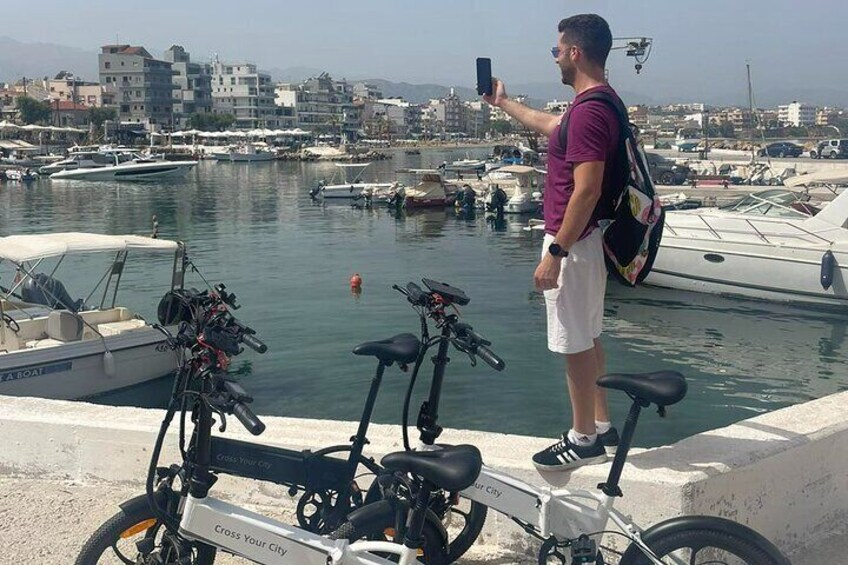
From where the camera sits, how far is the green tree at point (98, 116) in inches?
5669

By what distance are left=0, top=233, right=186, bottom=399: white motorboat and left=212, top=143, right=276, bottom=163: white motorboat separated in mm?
102991

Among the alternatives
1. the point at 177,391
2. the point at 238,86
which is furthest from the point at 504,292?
the point at 238,86

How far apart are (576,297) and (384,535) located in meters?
1.40

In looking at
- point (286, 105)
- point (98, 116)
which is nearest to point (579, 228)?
point (98, 116)

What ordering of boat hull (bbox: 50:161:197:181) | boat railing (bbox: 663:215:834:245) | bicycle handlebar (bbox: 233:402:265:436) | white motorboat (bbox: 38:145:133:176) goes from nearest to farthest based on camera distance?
1. bicycle handlebar (bbox: 233:402:265:436)
2. boat railing (bbox: 663:215:834:245)
3. boat hull (bbox: 50:161:197:181)
4. white motorboat (bbox: 38:145:133:176)

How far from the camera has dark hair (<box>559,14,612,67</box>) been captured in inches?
152

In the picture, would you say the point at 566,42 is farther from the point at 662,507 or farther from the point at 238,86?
the point at 238,86

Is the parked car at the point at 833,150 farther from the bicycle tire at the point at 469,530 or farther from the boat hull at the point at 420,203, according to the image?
the bicycle tire at the point at 469,530

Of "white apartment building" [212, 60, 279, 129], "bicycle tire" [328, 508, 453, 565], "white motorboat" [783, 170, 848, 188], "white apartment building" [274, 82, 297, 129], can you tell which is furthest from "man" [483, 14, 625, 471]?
"white apartment building" [274, 82, 297, 129]

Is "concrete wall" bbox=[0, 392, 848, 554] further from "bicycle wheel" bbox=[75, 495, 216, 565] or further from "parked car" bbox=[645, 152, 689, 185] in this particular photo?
"parked car" bbox=[645, 152, 689, 185]

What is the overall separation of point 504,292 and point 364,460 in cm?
1762

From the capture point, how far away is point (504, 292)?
21.3 meters

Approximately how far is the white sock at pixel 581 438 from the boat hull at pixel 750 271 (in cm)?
1562

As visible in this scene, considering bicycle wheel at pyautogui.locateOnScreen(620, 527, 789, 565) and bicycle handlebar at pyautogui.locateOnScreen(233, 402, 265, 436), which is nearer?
bicycle handlebar at pyautogui.locateOnScreen(233, 402, 265, 436)
